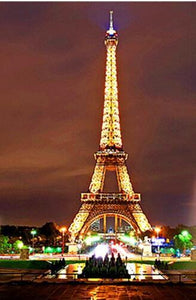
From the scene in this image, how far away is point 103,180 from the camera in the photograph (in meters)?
89.8

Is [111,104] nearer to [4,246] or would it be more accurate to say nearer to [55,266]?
[4,246]

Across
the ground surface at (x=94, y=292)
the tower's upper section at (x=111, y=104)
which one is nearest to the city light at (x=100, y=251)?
the ground surface at (x=94, y=292)

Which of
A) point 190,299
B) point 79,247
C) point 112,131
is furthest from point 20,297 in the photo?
point 112,131

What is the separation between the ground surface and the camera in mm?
21781

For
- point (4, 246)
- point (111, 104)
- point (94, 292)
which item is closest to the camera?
point (94, 292)

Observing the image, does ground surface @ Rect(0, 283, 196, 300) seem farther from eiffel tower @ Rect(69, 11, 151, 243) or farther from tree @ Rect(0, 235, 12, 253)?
eiffel tower @ Rect(69, 11, 151, 243)

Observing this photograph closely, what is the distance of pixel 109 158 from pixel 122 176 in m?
3.94

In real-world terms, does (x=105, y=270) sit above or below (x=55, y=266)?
below

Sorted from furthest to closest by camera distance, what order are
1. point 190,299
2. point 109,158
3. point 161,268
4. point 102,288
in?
point 109,158 → point 161,268 → point 102,288 → point 190,299

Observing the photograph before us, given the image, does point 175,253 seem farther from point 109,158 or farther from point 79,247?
point 109,158

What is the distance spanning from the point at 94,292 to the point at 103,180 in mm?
66519

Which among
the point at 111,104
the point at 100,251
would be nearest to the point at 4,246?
the point at 100,251

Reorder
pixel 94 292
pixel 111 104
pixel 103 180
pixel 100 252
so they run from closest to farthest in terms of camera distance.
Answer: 1. pixel 94 292
2. pixel 100 252
3. pixel 103 180
4. pixel 111 104

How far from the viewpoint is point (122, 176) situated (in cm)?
8800
